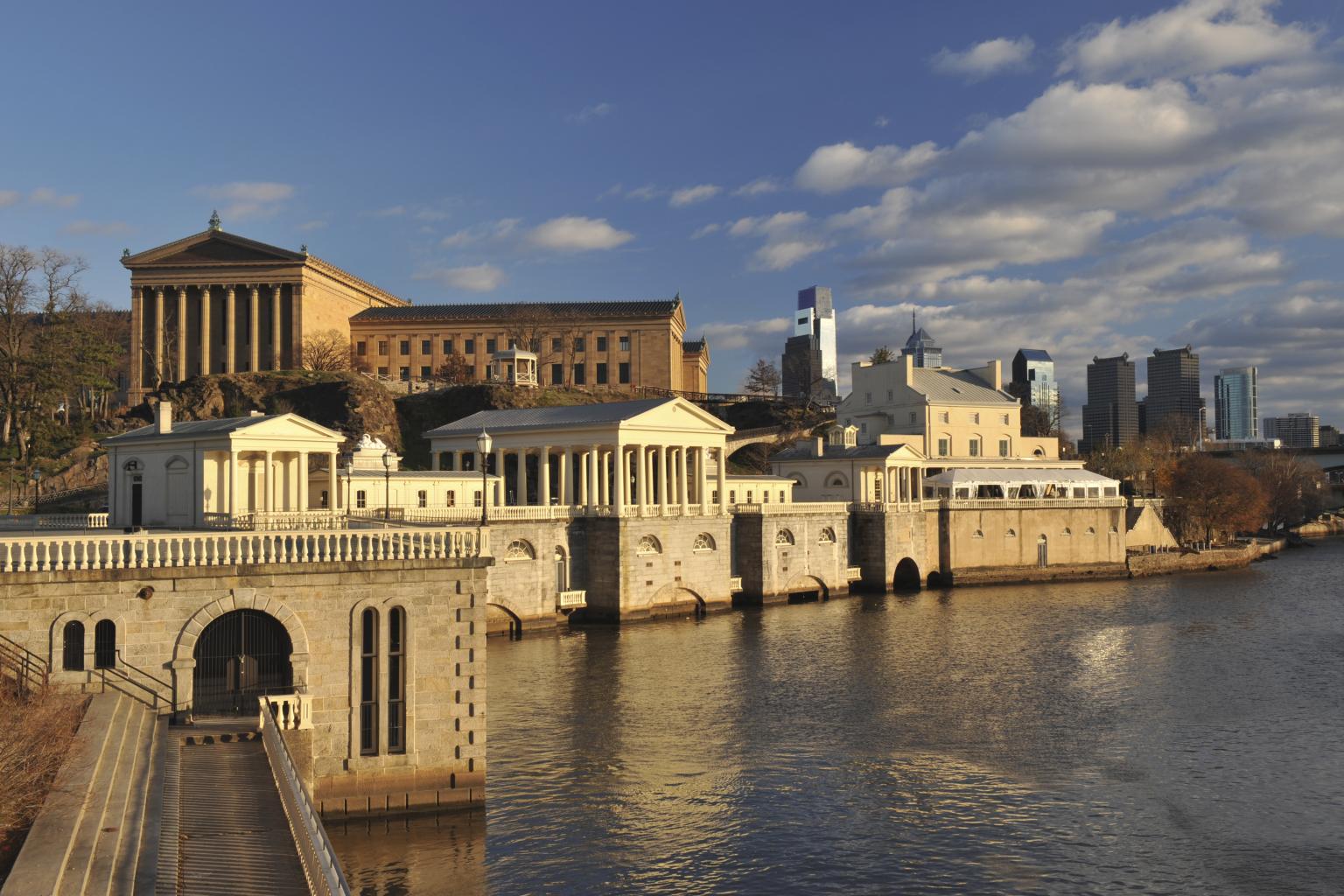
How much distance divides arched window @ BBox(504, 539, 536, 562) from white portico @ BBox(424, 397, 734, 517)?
10.3 feet

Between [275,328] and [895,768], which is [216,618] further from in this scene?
[275,328]

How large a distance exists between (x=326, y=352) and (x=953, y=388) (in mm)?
68006

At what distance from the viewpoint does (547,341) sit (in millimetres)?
133875

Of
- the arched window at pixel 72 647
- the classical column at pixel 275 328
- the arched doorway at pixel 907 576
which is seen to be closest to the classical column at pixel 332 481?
the arched window at pixel 72 647

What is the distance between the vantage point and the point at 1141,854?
2677cm

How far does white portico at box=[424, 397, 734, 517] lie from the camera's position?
6512 cm

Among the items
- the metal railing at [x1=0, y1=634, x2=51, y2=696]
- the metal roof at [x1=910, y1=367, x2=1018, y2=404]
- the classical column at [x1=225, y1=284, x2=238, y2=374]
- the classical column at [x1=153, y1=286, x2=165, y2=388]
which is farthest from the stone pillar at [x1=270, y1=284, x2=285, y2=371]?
the metal railing at [x1=0, y1=634, x2=51, y2=696]

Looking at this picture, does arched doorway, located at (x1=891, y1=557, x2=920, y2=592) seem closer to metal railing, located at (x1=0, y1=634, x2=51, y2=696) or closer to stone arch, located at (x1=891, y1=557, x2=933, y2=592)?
stone arch, located at (x1=891, y1=557, x2=933, y2=592)

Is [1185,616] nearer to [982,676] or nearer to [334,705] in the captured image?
[982,676]

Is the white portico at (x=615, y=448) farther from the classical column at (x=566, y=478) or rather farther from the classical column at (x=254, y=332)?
the classical column at (x=254, y=332)

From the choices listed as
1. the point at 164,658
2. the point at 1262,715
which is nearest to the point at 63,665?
the point at 164,658

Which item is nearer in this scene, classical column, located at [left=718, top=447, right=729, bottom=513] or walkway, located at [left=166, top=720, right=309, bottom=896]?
walkway, located at [left=166, top=720, right=309, bottom=896]

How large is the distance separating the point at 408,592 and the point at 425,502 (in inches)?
1401

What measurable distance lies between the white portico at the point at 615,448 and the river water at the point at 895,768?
10130 millimetres
